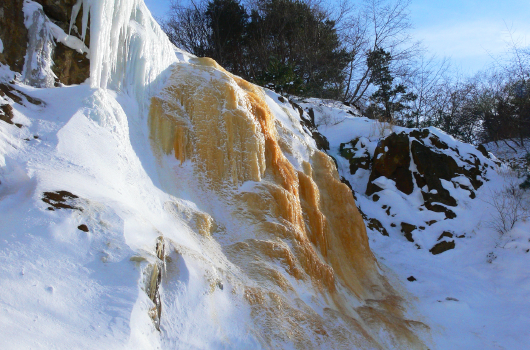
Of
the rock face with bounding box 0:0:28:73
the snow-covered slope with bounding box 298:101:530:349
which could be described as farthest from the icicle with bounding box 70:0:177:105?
the snow-covered slope with bounding box 298:101:530:349

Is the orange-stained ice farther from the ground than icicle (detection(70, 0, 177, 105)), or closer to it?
closer to it

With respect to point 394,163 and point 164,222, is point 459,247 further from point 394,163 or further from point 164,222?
point 164,222

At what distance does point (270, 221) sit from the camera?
20.9 feet

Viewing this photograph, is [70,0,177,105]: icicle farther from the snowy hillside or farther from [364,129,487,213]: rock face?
[364,129,487,213]: rock face

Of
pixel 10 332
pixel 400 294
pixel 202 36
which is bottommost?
pixel 400 294

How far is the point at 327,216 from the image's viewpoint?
8516mm

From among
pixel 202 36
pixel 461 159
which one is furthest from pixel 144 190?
pixel 202 36

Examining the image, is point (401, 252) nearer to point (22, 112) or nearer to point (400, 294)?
point (400, 294)

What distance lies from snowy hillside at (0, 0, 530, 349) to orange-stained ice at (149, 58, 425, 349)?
0.09 feet

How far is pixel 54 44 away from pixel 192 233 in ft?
10.9

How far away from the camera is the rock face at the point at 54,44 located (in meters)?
5.50

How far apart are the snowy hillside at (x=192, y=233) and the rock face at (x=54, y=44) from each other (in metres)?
0.11

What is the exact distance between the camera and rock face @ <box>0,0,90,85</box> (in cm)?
550

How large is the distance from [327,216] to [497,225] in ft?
15.9
